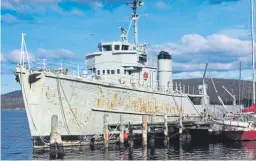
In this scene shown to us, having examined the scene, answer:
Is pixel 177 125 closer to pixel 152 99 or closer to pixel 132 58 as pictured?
pixel 152 99

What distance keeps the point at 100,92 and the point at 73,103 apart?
2620 mm

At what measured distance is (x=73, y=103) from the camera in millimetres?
31938

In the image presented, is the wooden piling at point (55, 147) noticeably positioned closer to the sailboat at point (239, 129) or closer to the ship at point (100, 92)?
the ship at point (100, 92)

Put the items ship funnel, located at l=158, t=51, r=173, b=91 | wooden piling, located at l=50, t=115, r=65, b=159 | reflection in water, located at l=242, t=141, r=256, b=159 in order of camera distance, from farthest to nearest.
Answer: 1. ship funnel, located at l=158, t=51, r=173, b=91
2. reflection in water, located at l=242, t=141, r=256, b=159
3. wooden piling, located at l=50, t=115, r=65, b=159

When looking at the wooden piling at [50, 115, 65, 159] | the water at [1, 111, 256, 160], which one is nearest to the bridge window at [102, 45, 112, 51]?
the water at [1, 111, 256, 160]

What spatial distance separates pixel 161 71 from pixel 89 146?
14.4 meters

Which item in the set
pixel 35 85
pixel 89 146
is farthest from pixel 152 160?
pixel 35 85

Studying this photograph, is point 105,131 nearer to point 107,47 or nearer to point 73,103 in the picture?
point 73,103

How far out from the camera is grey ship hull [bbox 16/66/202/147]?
99.3 feet

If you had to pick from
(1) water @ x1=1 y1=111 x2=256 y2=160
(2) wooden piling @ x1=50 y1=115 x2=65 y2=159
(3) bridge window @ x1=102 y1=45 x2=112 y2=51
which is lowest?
(1) water @ x1=1 y1=111 x2=256 y2=160

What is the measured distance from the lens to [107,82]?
3388 centimetres

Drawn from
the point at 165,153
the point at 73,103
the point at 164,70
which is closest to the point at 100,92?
the point at 73,103

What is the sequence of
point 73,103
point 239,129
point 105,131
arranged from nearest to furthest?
point 105,131
point 73,103
point 239,129

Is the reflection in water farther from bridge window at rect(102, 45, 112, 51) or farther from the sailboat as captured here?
bridge window at rect(102, 45, 112, 51)
